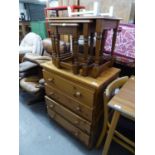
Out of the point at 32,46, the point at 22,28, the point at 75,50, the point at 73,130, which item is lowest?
A: the point at 73,130

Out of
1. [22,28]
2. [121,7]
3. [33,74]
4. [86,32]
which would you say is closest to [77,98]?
[86,32]

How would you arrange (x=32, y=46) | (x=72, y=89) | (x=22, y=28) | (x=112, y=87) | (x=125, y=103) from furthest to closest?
(x=22, y=28)
(x=32, y=46)
(x=72, y=89)
(x=112, y=87)
(x=125, y=103)

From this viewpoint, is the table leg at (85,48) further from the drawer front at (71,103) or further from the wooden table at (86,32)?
the drawer front at (71,103)

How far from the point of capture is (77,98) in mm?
1143

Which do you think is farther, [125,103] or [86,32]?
[86,32]

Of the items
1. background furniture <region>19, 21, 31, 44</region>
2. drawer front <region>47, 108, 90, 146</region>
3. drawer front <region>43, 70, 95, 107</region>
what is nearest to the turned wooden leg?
drawer front <region>43, 70, 95, 107</region>

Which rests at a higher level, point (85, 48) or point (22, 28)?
point (22, 28)

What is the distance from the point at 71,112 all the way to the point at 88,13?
872mm

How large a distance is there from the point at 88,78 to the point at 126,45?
59cm

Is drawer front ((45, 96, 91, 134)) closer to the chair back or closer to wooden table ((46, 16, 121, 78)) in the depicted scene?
the chair back

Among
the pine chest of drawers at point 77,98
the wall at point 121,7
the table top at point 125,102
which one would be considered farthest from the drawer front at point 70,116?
the wall at point 121,7

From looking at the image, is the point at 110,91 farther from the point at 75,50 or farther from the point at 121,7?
the point at 121,7

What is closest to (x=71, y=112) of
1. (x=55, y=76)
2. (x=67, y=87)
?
(x=67, y=87)
